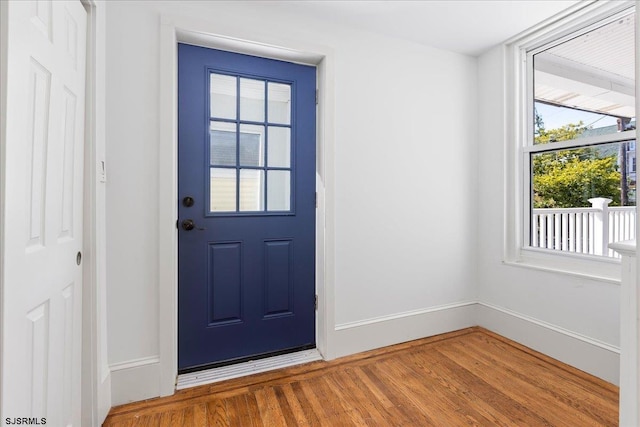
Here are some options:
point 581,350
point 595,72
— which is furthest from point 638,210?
point 595,72

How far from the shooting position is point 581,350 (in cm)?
194

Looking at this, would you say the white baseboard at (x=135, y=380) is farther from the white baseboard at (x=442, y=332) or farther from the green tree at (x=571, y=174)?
the green tree at (x=571, y=174)

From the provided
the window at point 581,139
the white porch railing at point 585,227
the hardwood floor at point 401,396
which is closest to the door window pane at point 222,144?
the hardwood floor at point 401,396

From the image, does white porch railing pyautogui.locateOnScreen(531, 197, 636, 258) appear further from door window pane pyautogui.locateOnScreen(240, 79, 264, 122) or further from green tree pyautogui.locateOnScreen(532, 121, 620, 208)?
door window pane pyautogui.locateOnScreen(240, 79, 264, 122)

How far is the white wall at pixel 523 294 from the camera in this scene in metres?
1.87

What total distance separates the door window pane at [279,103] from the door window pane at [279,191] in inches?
14.5

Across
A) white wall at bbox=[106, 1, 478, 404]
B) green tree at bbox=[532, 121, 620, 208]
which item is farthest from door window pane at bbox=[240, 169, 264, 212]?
green tree at bbox=[532, 121, 620, 208]

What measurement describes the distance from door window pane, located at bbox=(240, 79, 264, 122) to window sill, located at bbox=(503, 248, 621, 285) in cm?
223

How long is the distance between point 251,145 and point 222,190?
36 centimetres

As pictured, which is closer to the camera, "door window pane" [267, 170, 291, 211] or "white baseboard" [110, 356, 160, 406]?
"white baseboard" [110, 356, 160, 406]

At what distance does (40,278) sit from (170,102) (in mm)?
1127

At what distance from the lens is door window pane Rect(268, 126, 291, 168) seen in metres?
2.11

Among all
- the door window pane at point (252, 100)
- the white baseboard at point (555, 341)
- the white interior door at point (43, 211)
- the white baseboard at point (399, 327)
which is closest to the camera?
the white interior door at point (43, 211)

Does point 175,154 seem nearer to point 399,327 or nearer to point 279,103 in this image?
point 279,103
